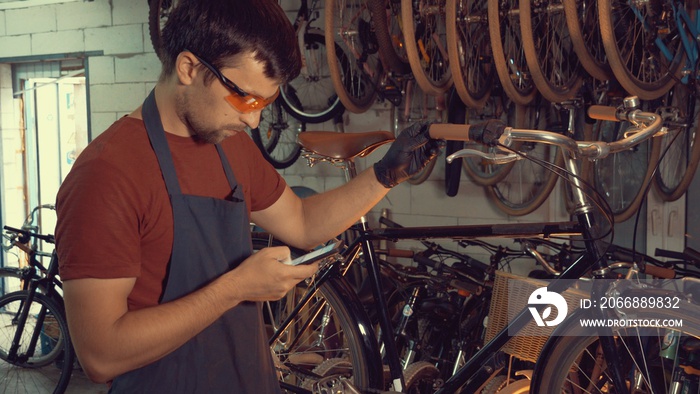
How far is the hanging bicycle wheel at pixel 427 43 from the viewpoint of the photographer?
11.6 ft

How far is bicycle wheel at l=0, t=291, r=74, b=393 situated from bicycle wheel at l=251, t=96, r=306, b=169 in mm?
1557

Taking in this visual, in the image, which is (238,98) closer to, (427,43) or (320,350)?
(320,350)

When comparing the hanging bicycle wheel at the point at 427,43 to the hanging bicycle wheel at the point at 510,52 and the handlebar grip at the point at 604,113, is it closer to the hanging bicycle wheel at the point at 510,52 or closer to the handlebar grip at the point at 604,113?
the hanging bicycle wheel at the point at 510,52

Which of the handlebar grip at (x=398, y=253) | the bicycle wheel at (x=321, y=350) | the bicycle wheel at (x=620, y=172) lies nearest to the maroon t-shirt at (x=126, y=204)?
the bicycle wheel at (x=321, y=350)

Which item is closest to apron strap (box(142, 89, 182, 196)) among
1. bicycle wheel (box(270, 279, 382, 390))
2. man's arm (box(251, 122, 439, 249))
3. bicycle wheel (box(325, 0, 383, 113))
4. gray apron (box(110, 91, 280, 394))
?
gray apron (box(110, 91, 280, 394))

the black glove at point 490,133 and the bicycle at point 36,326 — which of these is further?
the bicycle at point 36,326

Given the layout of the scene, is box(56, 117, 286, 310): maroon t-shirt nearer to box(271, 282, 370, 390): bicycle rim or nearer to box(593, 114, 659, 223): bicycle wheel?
box(271, 282, 370, 390): bicycle rim

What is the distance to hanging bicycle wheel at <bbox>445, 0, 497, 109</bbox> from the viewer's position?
11.2 ft

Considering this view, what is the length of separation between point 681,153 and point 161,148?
2.94m

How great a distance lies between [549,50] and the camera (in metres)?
3.62

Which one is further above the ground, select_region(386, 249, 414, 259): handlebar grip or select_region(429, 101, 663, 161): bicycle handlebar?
select_region(429, 101, 663, 161): bicycle handlebar

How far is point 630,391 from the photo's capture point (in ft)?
7.24

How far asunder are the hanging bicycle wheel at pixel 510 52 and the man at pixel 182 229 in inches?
72.6

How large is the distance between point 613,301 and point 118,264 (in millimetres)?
1361
